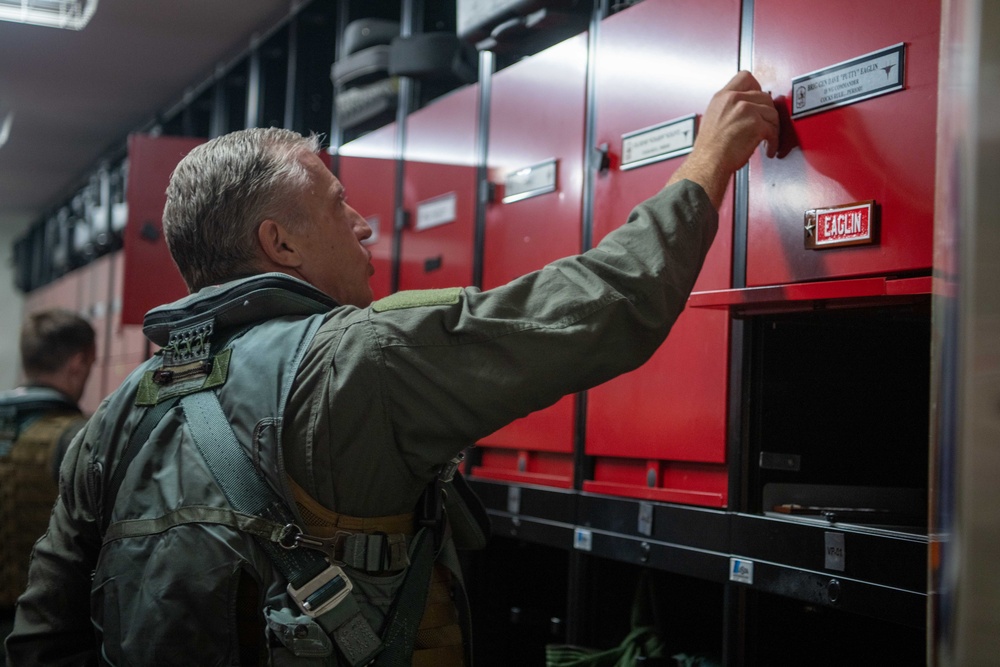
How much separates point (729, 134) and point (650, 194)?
562 mm

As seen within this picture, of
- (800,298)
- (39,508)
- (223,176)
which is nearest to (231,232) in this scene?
(223,176)

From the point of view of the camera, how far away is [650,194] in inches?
84.9

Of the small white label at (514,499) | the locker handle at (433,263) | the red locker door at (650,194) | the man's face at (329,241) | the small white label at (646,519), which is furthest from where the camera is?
the locker handle at (433,263)

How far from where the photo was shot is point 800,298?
5.23ft

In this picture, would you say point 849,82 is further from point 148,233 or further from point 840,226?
point 148,233

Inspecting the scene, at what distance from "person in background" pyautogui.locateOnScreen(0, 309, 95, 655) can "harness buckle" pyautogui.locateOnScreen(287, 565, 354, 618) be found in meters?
2.02

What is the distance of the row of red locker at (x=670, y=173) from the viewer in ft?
5.25

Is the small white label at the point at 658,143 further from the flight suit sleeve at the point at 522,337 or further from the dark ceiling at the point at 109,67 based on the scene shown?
the dark ceiling at the point at 109,67

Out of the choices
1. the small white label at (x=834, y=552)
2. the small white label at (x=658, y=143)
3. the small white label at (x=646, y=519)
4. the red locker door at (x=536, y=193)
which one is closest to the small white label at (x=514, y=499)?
the red locker door at (x=536, y=193)

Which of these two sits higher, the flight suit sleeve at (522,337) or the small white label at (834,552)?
the flight suit sleeve at (522,337)

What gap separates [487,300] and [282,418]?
308 mm

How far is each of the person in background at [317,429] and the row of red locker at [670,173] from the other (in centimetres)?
31

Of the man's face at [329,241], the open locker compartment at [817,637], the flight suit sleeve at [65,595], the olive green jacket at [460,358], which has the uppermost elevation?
the man's face at [329,241]

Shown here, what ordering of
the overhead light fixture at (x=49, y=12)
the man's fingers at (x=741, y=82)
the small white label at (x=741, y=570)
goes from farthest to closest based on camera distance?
the overhead light fixture at (x=49, y=12) < the small white label at (x=741, y=570) < the man's fingers at (x=741, y=82)
